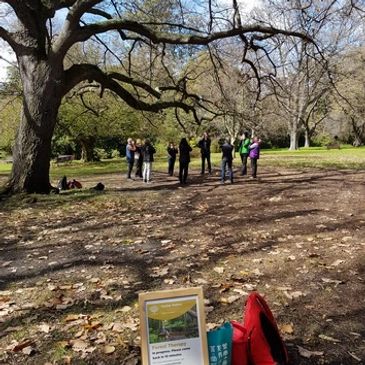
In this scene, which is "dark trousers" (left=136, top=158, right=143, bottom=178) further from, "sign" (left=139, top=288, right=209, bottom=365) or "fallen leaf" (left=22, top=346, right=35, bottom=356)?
"sign" (left=139, top=288, right=209, bottom=365)

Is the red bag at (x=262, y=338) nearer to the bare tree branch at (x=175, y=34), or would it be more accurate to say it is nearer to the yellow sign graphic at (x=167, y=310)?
the yellow sign graphic at (x=167, y=310)

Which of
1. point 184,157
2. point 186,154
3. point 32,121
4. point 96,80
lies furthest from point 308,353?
point 186,154

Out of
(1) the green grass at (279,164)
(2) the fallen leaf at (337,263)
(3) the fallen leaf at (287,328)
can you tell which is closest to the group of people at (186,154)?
(1) the green grass at (279,164)

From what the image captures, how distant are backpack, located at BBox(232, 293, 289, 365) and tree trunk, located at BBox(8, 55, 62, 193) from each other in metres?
10.2

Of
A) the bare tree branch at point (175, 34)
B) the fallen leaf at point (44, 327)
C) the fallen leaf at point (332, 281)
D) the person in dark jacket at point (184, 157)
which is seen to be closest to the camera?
the fallen leaf at point (44, 327)

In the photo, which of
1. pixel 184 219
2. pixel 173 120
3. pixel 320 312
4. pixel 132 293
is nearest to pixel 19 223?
pixel 184 219

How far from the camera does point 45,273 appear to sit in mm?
6203

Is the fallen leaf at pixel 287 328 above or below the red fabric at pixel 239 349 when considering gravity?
below

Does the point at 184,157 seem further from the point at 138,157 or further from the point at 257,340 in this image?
the point at 257,340

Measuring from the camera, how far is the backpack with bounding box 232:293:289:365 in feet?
11.2

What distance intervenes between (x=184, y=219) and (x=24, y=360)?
612cm

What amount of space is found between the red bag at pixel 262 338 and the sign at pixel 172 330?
0.47 m

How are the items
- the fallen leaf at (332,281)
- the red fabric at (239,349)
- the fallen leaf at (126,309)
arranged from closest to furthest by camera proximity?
the red fabric at (239,349) → the fallen leaf at (126,309) → the fallen leaf at (332,281)

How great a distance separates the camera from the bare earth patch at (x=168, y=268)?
417 centimetres
